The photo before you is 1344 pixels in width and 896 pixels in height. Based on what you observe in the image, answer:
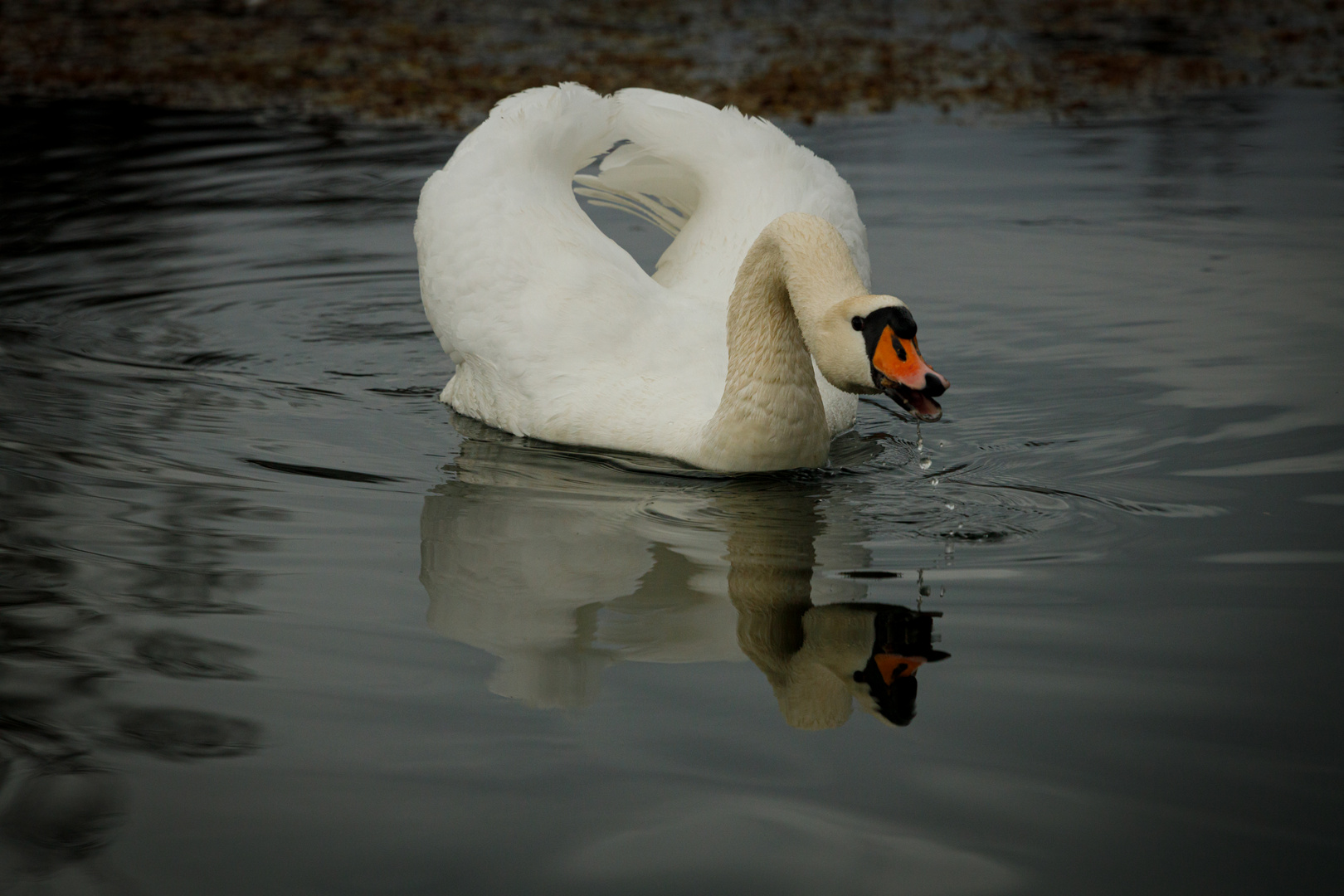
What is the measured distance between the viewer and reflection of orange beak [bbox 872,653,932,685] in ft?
13.7

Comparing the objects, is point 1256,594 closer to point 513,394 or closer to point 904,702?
point 904,702

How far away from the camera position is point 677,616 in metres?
4.65

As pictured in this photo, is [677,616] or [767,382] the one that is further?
[767,382]

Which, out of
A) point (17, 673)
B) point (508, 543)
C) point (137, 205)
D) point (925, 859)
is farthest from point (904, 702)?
point (137, 205)

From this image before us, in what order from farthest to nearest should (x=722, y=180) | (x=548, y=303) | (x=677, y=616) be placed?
(x=722, y=180) < (x=548, y=303) < (x=677, y=616)

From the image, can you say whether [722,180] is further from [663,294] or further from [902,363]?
[902,363]

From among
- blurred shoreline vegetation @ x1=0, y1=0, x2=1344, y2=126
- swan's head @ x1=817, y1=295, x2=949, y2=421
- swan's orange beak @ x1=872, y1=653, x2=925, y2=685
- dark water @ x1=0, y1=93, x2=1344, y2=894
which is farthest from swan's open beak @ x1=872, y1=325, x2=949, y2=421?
A: blurred shoreline vegetation @ x1=0, y1=0, x2=1344, y2=126

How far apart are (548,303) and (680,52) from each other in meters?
10.2

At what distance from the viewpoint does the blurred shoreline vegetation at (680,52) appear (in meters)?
14.3

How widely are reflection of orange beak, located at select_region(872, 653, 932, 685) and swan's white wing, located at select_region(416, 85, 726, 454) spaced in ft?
6.16

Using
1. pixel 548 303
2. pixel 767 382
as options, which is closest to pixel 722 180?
pixel 548 303

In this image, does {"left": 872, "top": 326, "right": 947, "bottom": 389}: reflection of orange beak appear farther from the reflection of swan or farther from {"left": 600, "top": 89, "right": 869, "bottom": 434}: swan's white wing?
{"left": 600, "top": 89, "right": 869, "bottom": 434}: swan's white wing

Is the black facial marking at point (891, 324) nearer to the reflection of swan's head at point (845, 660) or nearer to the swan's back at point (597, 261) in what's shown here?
the reflection of swan's head at point (845, 660)

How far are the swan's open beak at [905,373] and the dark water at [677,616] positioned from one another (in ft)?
1.73
